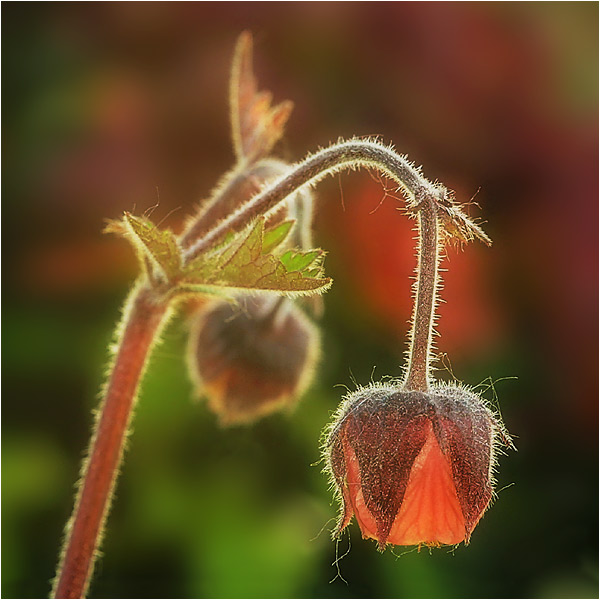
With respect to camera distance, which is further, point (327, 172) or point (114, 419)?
point (114, 419)

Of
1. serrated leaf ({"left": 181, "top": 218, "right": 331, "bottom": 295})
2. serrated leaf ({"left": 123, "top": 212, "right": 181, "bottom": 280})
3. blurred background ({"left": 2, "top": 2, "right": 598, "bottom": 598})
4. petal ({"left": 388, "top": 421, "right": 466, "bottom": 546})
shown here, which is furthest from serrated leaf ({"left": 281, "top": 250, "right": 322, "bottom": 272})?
blurred background ({"left": 2, "top": 2, "right": 598, "bottom": 598})

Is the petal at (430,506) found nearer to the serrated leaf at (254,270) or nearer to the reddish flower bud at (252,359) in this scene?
the serrated leaf at (254,270)

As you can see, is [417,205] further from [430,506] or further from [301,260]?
[430,506]

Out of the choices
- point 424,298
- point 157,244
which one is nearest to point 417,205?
point 424,298

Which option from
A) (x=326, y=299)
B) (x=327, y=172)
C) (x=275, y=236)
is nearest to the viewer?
(x=327, y=172)

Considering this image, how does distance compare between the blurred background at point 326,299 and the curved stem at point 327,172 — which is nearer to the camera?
the curved stem at point 327,172

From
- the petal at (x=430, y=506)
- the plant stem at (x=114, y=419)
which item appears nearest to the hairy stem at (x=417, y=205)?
the petal at (x=430, y=506)
